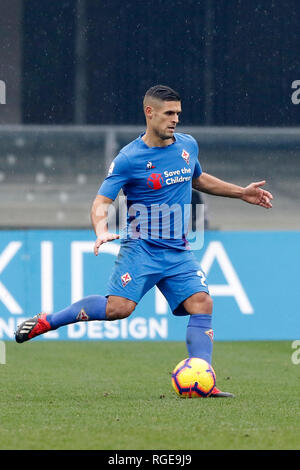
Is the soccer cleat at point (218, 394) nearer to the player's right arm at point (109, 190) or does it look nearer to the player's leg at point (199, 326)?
the player's leg at point (199, 326)

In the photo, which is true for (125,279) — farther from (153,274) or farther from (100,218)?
(100,218)

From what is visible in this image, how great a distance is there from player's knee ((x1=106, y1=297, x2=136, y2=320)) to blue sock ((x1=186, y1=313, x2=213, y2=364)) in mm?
411

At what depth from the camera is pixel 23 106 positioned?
1322 centimetres

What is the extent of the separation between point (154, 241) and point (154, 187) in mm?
341

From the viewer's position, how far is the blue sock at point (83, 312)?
6600 millimetres

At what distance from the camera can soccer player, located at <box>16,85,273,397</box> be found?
6.59 meters

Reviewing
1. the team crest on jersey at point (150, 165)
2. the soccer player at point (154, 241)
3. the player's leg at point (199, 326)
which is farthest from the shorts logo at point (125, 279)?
the team crest on jersey at point (150, 165)

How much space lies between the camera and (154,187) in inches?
263

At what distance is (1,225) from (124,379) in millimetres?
4650

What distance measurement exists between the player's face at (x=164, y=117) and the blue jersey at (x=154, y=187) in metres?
0.13

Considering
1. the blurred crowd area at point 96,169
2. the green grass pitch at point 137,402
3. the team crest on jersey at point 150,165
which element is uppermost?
the blurred crowd area at point 96,169

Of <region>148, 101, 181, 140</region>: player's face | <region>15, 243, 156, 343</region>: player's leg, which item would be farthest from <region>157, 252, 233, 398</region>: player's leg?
<region>148, 101, 181, 140</region>: player's face

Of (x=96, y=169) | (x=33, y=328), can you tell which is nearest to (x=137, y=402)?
(x=33, y=328)

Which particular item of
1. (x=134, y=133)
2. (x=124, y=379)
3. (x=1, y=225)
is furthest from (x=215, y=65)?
(x=124, y=379)
